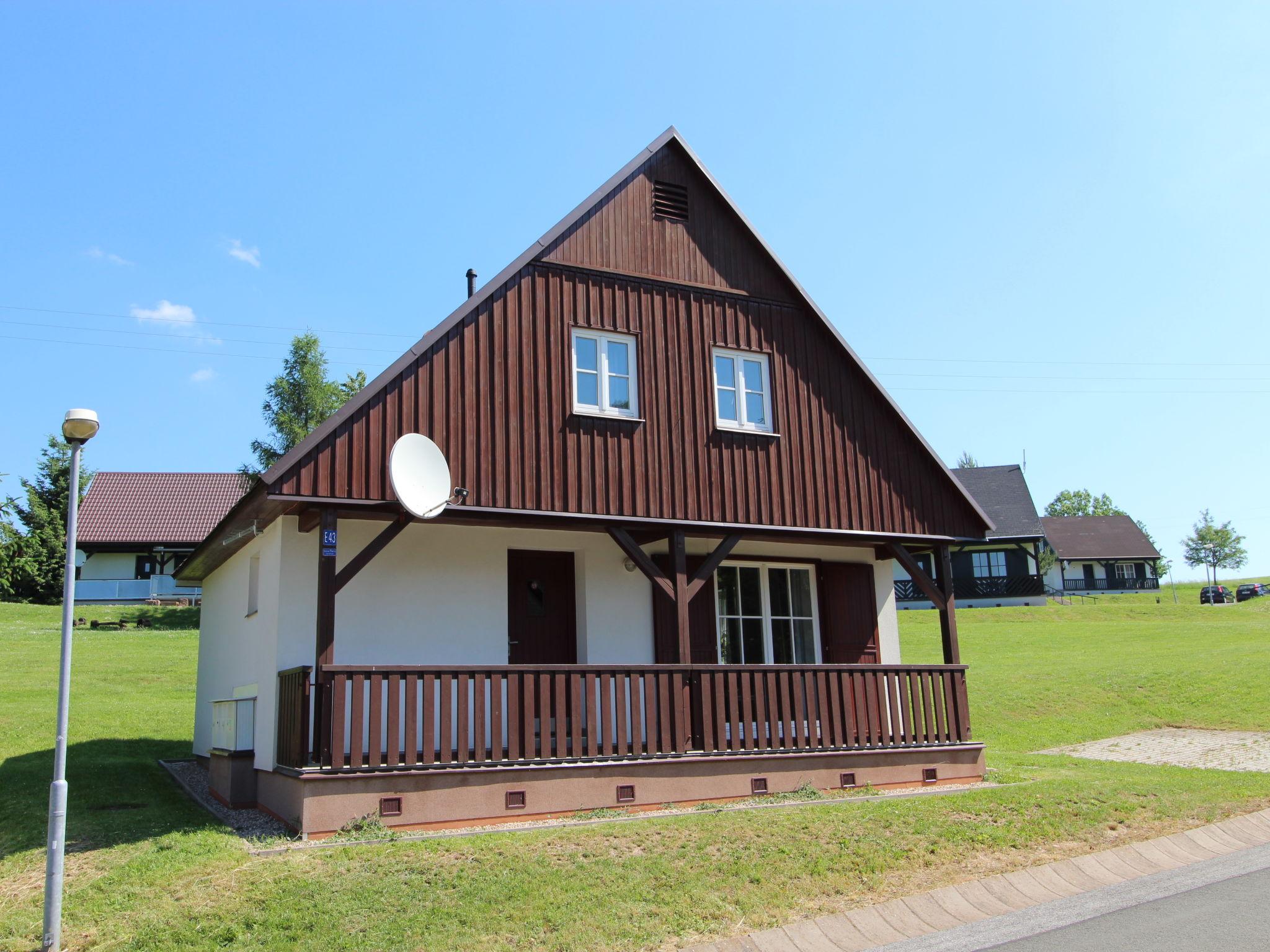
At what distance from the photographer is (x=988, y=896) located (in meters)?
7.90

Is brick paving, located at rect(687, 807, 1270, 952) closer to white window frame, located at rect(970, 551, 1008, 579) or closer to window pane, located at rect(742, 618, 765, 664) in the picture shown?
window pane, located at rect(742, 618, 765, 664)

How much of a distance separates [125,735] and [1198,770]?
1710cm

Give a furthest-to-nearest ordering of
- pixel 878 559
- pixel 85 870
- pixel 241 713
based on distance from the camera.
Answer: pixel 878 559, pixel 241 713, pixel 85 870

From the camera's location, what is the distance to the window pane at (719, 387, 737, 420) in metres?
13.8

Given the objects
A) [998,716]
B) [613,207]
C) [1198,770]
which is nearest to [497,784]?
[613,207]

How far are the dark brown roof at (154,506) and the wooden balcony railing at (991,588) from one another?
33491 mm

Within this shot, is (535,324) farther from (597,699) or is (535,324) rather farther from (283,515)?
(597,699)

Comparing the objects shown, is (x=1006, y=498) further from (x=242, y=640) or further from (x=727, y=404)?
(x=242, y=640)

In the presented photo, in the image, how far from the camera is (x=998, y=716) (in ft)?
68.7

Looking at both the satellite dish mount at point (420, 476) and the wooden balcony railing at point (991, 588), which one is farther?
the wooden balcony railing at point (991, 588)

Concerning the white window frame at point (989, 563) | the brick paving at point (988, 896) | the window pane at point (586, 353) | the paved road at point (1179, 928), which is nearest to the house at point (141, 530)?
the window pane at point (586, 353)

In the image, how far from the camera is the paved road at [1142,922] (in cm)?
658

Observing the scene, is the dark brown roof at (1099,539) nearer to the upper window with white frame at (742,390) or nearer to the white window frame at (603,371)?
the upper window with white frame at (742,390)

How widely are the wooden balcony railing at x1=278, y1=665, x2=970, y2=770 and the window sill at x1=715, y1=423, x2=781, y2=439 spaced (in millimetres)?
3074
